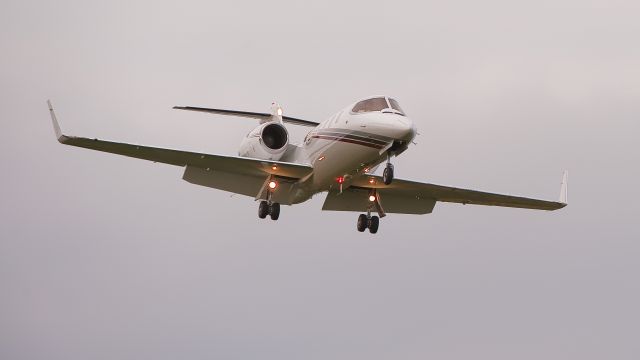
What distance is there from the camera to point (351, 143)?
39.8 meters

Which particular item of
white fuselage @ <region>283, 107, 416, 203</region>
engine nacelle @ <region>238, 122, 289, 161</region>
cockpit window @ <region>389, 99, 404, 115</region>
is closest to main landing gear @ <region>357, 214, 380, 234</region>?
white fuselage @ <region>283, 107, 416, 203</region>

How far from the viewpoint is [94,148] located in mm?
41094

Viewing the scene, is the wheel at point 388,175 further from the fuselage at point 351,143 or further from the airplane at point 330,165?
the fuselage at point 351,143

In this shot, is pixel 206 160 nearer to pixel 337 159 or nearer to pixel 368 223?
pixel 337 159

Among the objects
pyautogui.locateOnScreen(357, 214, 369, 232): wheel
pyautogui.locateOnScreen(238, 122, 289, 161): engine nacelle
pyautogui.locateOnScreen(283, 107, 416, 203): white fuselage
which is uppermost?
pyautogui.locateOnScreen(238, 122, 289, 161): engine nacelle

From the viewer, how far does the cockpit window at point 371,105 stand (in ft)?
130

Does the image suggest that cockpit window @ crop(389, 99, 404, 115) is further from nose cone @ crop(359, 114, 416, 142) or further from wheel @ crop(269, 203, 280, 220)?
wheel @ crop(269, 203, 280, 220)

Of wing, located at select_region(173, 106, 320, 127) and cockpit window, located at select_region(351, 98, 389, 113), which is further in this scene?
wing, located at select_region(173, 106, 320, 127)

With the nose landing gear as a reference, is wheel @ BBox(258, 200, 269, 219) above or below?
below

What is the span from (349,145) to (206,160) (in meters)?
5.36

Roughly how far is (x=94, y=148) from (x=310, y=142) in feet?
22.5

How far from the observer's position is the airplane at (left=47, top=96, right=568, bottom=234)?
39.4 m

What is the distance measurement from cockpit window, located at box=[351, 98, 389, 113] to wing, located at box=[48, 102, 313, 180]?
2818mm

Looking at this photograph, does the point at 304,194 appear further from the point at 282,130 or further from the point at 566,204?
the point at 566,204
